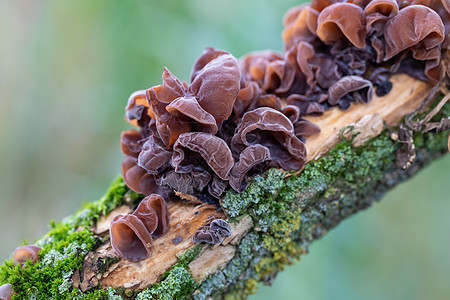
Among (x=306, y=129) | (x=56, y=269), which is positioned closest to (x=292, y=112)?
(x=306, y=129)

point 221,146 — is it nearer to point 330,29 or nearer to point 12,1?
point 330,29

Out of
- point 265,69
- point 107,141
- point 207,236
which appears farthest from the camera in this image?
point 107,141

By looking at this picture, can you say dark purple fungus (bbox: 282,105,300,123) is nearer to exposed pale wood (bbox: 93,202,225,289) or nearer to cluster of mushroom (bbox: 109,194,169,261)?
exposed pale wood (bbox: 93,202,225,289)

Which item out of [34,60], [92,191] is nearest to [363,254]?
[92,191]

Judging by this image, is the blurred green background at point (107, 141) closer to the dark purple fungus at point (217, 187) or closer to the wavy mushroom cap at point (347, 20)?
the wavy mushroom cap at point (347, 20)

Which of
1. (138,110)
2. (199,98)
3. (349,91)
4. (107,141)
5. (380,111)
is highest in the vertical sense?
(107,141)

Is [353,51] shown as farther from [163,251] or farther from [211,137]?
[163,251]
